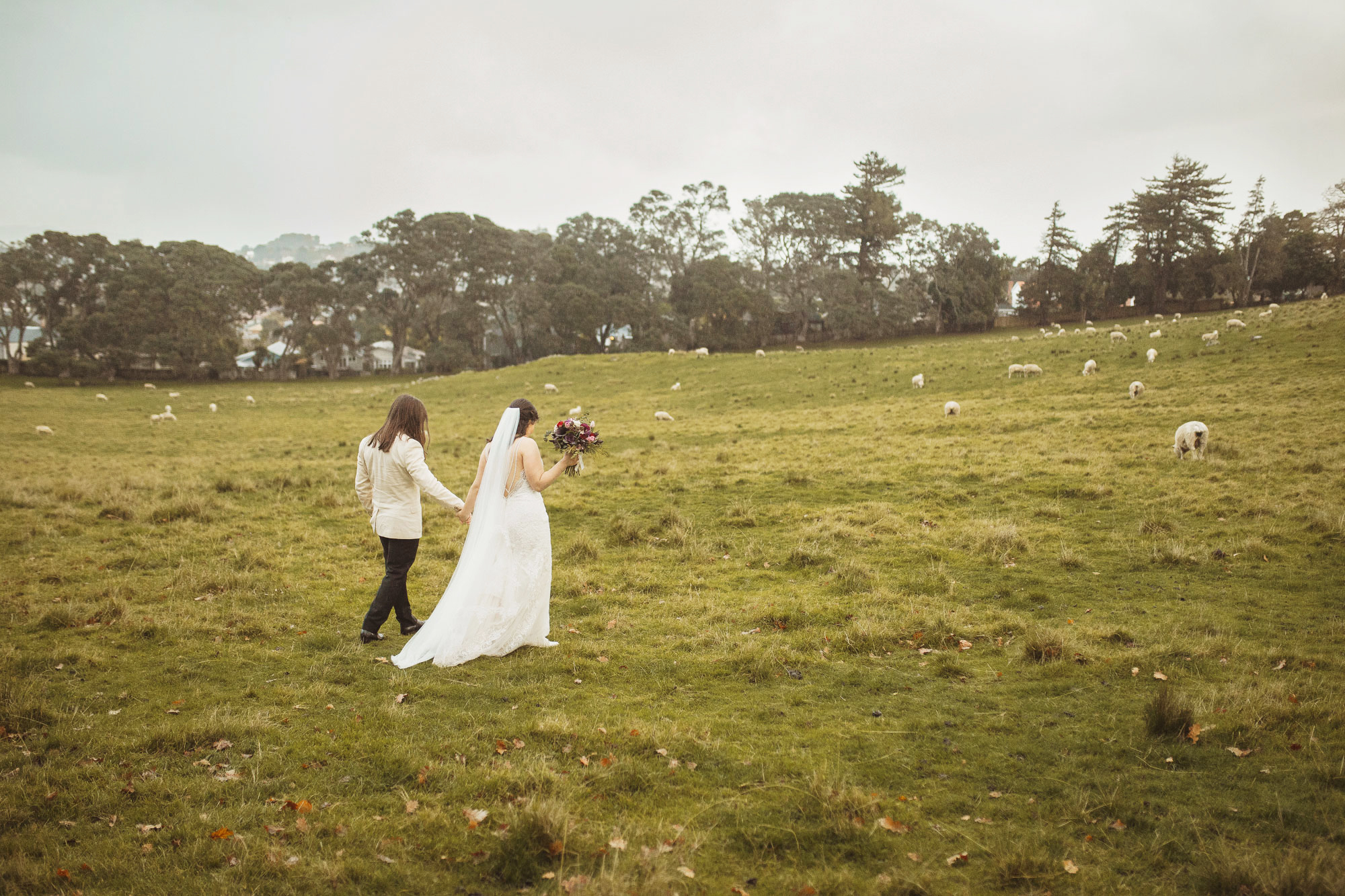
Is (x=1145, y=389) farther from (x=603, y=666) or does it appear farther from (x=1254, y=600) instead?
(x=603, y=666)

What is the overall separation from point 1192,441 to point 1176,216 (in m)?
69.9

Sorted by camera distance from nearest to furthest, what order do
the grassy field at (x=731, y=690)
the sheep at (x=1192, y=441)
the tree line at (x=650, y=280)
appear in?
the grassy field at (x=731, y=690), the sheep at (x=1192, y=441), the tree line at (x=650, y=280)

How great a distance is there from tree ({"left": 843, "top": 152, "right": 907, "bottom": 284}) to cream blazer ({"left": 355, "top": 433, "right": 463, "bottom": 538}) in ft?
256

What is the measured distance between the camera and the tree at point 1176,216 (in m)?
70.2

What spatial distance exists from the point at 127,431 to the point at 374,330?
65.6m

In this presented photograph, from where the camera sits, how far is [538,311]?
7844cm

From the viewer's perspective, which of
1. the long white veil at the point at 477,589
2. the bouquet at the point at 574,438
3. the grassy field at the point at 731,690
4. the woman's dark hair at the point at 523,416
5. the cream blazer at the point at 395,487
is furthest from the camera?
the bouquet at the point at 574,438

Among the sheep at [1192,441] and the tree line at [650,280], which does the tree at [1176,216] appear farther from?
the sheep at [1192,441]

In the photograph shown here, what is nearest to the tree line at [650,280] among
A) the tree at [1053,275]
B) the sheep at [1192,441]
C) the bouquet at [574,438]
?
the tree at [1053,275]

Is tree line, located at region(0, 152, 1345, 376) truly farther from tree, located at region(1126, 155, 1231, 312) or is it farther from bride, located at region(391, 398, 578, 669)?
bride, located at region(391, 398, 578, 669)

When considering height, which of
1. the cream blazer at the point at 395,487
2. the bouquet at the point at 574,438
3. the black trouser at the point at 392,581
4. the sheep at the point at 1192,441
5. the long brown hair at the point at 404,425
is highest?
the long brown hair at the point at 404,425

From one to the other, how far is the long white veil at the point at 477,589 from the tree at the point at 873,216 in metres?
77.6

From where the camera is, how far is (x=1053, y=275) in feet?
249

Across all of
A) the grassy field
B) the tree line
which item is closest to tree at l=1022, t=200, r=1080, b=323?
the tree line
